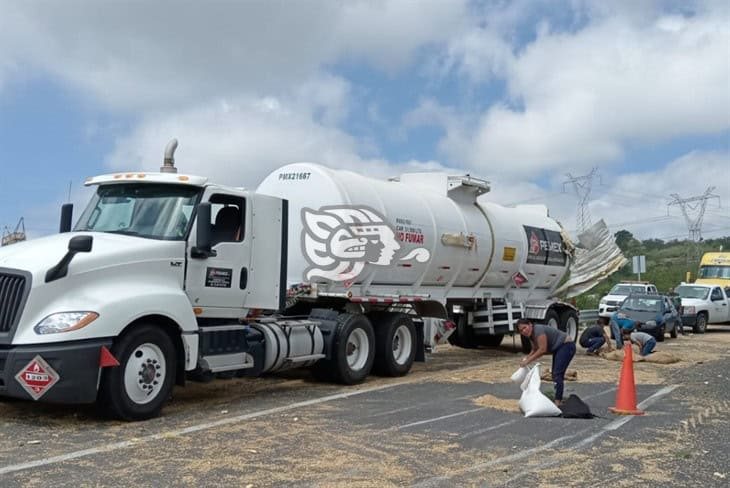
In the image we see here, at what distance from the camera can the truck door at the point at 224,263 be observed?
31.1ft

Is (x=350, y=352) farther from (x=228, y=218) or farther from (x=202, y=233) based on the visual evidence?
(x=202, y=233)

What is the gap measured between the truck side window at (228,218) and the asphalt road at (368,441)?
7.01 ft

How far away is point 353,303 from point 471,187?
14.6 ft

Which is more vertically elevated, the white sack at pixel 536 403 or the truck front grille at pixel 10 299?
the truck front grille at pixel 10 299

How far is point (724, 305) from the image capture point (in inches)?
1160

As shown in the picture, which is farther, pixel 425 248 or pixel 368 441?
pixel 425 248

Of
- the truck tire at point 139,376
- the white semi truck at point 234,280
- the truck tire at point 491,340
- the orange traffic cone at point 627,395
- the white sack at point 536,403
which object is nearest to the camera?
the white semi truck at point 234,280

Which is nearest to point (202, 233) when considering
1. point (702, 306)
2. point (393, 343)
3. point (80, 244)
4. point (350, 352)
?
point (80, 244)

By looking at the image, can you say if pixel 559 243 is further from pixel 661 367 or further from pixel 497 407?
pixel 497 407

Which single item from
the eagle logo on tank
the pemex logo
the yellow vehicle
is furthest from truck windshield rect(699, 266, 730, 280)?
the eagle logo on tank

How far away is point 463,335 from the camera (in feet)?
60.1

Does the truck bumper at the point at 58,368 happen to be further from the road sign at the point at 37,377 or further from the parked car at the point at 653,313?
the parked car at the point at 653,313

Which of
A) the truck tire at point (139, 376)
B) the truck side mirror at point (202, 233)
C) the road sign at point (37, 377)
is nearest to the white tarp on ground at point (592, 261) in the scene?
the truck side mirror at point (202, 233)

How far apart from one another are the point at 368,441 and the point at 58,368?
3139 millimetres
